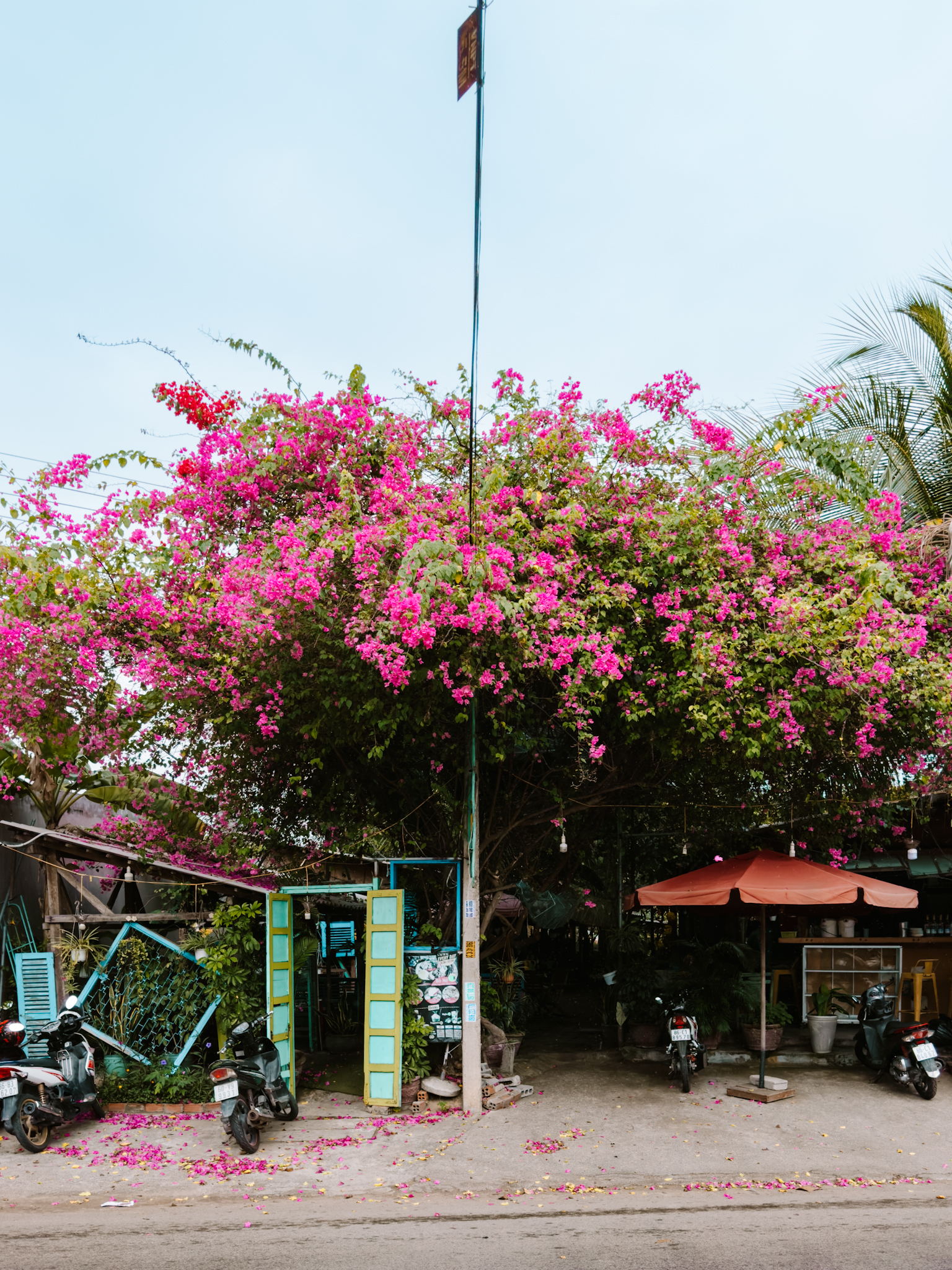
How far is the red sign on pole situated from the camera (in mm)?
6031

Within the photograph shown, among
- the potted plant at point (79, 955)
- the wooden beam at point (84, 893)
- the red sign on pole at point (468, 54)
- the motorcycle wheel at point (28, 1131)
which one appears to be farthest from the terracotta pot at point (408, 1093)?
the red sign on pole at point (468, 54)

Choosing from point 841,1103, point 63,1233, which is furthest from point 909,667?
point 63,1233

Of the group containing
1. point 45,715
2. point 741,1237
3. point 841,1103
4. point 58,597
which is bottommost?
point 841,1103

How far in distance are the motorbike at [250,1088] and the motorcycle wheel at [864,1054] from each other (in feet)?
20.4

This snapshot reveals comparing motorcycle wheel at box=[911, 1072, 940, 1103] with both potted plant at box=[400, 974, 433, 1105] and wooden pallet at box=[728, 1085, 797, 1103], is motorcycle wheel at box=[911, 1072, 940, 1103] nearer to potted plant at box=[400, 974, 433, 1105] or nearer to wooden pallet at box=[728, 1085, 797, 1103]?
wooden pallet at box=[728, 1085, 797, 1103]

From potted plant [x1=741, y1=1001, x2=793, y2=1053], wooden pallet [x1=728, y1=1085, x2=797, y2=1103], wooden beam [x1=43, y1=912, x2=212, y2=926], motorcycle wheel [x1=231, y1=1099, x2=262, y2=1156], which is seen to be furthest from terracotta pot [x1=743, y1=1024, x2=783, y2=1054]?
wooden beam [x1=43, y1=912, x2=212, y2=926]

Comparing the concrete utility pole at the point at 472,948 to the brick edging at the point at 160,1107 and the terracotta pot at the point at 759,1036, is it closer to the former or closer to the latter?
the brick edging at the point at 160,1107

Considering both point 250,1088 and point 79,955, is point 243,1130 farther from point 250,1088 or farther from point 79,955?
point 79,955

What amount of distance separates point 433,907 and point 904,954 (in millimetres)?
6425

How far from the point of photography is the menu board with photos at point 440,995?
Answer: 32.9 ft

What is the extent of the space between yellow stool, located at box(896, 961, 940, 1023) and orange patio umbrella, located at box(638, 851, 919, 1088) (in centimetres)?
290

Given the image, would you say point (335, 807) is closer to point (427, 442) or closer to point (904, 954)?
point (427, 442)

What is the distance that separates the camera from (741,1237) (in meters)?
6.34

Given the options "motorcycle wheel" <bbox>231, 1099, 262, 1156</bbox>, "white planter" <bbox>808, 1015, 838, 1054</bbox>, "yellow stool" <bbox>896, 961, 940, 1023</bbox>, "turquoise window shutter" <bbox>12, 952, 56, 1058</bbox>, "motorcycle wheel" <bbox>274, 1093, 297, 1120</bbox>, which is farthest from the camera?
"yellow stool" <bbox>896, 961, 940, 1023</bbox>
